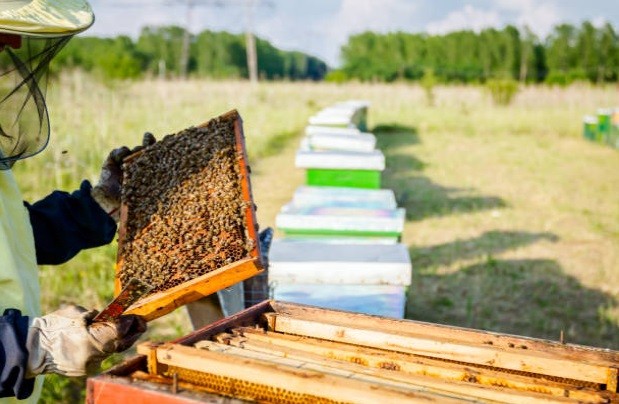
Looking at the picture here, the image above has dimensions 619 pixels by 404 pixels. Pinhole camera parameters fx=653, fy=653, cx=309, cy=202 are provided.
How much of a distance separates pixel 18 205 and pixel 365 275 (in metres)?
1.49

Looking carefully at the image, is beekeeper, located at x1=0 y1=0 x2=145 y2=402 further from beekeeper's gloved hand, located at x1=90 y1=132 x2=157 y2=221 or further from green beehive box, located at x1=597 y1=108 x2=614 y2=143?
green beehive box, located at x1=597 y1=108 x2=614 y2=143

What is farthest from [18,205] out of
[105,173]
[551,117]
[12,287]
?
[551,117]

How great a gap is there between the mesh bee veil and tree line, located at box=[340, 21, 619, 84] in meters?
38.7

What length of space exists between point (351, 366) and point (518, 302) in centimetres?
384

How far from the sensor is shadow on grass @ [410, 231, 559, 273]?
5945 millimetres

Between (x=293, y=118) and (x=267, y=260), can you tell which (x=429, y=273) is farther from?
(x=293, y=118)

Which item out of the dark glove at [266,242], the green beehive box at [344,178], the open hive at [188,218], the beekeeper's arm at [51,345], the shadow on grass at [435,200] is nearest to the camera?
the beekeeper's arm at [51,345]

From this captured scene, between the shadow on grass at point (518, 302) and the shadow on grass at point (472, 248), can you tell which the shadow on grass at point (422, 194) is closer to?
the shadow on grass at point (472, 248)

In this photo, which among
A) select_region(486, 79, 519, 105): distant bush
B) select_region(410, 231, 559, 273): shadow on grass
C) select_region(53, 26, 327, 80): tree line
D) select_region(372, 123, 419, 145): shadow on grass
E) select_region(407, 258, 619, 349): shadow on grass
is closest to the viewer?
select_region(407, 258, 619, 349): shadow on grass

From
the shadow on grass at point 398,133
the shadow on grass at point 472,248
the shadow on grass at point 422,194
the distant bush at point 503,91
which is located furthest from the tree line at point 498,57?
the shadow on grass at point 472,248

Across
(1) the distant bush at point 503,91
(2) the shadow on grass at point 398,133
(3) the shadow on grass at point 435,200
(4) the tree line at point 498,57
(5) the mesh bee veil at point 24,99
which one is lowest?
(3) the shadow on grass at point 435,200

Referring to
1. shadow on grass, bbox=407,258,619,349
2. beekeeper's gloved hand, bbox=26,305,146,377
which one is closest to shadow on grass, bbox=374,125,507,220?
shadow on grass, bbox=407,258,619,349

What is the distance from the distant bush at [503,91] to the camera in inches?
955

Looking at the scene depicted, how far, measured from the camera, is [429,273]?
5.62 meters
